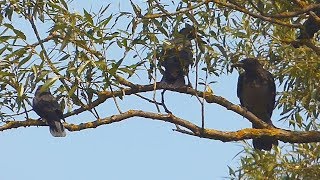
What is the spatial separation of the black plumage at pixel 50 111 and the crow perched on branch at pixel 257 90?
1.66 metres

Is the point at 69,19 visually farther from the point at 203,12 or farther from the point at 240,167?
the point at 240,167

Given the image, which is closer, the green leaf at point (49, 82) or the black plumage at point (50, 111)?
the green leaf at point (49, 82)

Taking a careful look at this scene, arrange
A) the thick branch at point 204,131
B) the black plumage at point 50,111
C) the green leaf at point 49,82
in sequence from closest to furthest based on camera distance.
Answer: the green leaf at point 49,82 < the thick branch at point 204,131 < the black plumage at point 50,111

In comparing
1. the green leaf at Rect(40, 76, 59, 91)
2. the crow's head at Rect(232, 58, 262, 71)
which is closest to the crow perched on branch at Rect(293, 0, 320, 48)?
the crow's head at Rect(232, 58, 262, 71)

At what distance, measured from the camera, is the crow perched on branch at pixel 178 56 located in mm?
4922

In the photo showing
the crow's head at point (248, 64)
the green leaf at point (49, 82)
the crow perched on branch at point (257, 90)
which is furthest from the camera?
the crow perched on branch at point (257, 90)

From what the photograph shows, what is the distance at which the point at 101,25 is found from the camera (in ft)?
15.5

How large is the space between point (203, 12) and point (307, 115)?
1754 millimetres

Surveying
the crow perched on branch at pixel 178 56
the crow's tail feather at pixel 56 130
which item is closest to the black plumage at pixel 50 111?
the crow's tail feather at pixel 56 130

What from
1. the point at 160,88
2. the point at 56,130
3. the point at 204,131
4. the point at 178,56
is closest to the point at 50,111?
the point at 56,130

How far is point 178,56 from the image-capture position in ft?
16.7

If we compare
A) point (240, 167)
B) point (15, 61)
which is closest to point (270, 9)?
point (240, 167)

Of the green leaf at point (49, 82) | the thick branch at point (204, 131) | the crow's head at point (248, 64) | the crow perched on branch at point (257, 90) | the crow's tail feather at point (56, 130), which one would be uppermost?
the crow's head at point (248, 64)

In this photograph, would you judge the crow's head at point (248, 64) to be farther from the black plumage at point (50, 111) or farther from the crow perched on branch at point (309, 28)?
the black plumage at point (50, 111)
